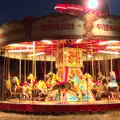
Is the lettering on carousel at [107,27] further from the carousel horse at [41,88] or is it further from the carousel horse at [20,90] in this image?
the carousel horse at [20,90]

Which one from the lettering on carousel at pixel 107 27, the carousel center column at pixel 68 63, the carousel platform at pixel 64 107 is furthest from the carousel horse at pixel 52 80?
the lettering on carousel at pixel 107 27

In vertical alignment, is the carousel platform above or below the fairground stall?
below

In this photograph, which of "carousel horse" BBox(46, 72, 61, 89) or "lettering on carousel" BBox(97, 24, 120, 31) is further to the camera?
"carousel horse" BBox(46, 72, 61, 89)

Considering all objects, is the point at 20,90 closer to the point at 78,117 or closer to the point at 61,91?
the point at 61,91

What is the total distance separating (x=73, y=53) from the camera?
531 inches

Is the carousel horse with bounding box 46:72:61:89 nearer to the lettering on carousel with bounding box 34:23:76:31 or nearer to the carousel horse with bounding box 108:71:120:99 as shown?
the carousel horse with bounding box 108:71:120:99

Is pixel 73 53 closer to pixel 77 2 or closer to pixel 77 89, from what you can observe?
pixel 77 89

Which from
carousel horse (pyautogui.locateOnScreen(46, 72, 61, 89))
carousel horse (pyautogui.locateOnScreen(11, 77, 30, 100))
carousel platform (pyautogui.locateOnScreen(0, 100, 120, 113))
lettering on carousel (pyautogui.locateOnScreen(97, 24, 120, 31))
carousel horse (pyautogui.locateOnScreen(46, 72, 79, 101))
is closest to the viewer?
carousel platform (pyautogui.locateOnScreen(0, 100, 120, 113))

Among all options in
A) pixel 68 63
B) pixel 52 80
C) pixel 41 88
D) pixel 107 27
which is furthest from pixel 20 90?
pixel 107 27

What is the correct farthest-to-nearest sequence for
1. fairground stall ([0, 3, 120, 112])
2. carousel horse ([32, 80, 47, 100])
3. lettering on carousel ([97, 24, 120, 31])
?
carousel horse ([32, 80, 47, 100]) < lettering on carousel ([97, 24, 120, 31]) < fairground stall ([0, 3, 120, 112])

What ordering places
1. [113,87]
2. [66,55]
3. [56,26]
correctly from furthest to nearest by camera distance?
[66,55], [113,87], [56,26]

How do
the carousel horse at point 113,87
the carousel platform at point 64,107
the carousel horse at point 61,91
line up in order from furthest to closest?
the carousel horse at point 113,87
the carousel horse at point 61,91
the carousel platform at point 64,107

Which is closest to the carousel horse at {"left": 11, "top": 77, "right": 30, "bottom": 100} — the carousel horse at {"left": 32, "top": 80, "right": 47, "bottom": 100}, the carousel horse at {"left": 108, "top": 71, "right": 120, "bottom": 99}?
the carousel horse at {"left": 32, "top": 80, "right": 47, "bottom": 100}

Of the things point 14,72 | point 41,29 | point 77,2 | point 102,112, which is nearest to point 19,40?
point 41,29
